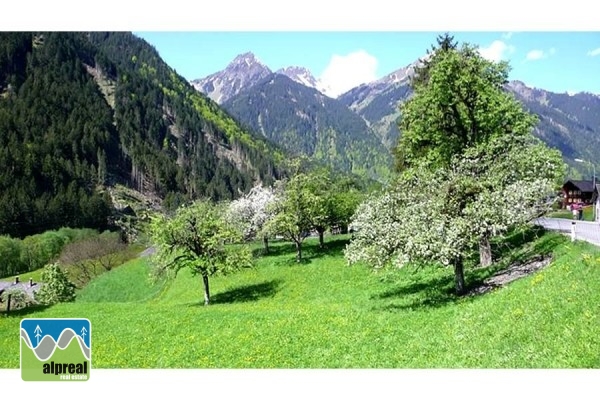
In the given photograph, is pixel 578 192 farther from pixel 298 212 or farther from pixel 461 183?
pixel 461 183

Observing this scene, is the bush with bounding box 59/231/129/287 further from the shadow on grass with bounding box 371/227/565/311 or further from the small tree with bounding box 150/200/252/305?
the shadow on grass with bounding box 371/227/565/311

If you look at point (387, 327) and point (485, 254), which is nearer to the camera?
point (387, 327)

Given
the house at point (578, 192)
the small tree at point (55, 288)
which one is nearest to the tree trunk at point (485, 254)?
the small tree at point (55, 288)

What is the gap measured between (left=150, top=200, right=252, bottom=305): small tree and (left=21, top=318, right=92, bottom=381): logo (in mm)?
17506

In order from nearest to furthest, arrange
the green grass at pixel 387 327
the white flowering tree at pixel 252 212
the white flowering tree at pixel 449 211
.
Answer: the green grass at pixel 387 327, the white flowering tree at pixel 449 211, the white flowering tree at pixel 252 212

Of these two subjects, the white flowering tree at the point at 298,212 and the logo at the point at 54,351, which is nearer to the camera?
the logo at the point at 54,351

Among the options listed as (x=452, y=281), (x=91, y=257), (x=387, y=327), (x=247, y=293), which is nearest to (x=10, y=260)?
(x=91, y=257)

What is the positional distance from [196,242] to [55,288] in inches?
1055

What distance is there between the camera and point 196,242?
104 ft

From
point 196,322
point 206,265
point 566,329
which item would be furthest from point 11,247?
point 566,329

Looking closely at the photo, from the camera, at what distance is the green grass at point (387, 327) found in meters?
12.9

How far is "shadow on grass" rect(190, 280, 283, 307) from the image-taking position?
31.1m

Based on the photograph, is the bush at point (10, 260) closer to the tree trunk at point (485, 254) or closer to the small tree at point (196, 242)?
the small tree at point (196, 242)

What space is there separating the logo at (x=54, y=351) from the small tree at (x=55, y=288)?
134 feet
